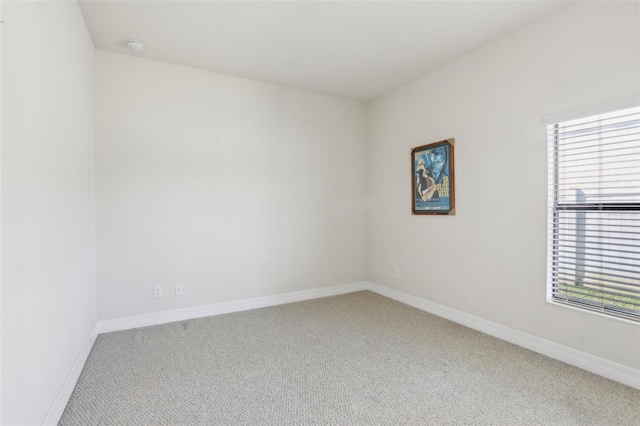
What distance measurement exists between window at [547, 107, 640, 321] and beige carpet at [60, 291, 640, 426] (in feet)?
2.00

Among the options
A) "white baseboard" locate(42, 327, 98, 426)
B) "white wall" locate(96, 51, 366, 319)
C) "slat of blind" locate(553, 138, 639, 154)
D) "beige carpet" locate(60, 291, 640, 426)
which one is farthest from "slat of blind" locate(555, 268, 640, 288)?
"white baseboard" locate(42, 327, 98, 426)

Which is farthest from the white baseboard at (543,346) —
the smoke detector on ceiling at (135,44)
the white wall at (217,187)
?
the smoke detector on ceiling at (135,44)

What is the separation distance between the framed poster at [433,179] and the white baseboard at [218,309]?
155 centimetres

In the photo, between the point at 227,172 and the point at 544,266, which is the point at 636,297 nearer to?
the point at 544,266

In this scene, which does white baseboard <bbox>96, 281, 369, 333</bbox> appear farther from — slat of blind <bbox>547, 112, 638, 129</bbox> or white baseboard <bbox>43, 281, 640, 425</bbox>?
slat of blind <bbox>547, 112, 638, 129</bbox>

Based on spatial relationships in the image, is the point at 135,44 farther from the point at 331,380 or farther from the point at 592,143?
the point at 592,143

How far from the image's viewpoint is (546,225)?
2566 millimetres

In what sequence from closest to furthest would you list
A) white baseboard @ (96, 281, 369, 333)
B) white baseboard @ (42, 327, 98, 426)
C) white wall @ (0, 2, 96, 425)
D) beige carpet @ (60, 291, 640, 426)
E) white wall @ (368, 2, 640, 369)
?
1. white wall @ (0, 2, 96, 425)
2. white baseboard @ (42, 327, 98, 426)
3. beige carpet @ (60, 291, 640, 426)
4. white wall @ (368, 2, 640, 369)
5. white baseboard @ (96, 281, 369, 333)

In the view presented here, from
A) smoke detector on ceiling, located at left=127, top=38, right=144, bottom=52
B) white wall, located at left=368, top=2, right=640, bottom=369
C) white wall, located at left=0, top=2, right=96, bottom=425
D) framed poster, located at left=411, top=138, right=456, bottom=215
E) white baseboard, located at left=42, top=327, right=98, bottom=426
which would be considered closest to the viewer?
white wall, located at left=0, top=2, right=96, bottom=425

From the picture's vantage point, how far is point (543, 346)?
257cm

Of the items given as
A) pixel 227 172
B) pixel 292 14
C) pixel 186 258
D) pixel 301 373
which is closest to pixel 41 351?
pixel 301 373

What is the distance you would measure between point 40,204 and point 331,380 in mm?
2032

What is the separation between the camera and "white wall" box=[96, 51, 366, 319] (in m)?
3.15

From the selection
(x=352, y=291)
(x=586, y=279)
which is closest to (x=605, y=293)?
(x=586, y=279)
